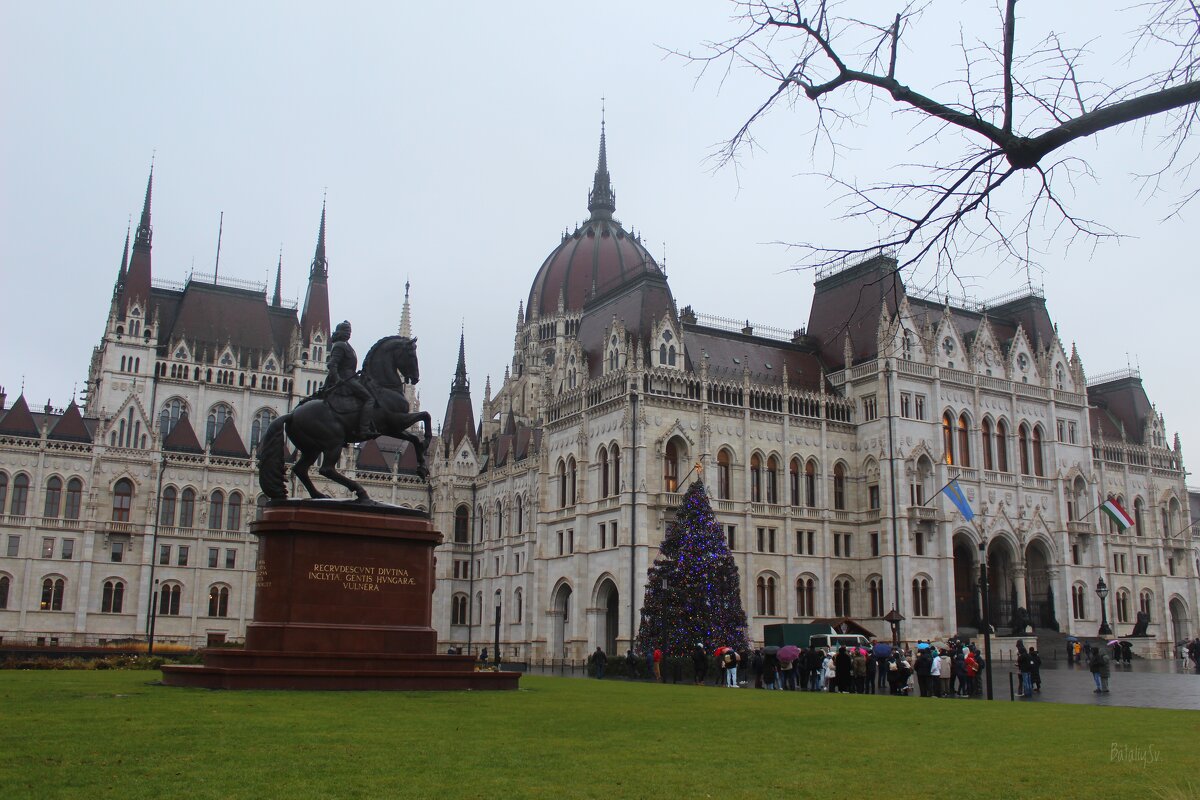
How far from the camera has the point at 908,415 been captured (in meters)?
64.1

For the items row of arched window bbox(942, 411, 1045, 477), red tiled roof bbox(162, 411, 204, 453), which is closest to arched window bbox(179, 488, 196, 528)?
red tiled roof bbox(162, 411, 204, 453)

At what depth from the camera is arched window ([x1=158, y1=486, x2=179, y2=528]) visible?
248 feet

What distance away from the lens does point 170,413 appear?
88250 millimetres

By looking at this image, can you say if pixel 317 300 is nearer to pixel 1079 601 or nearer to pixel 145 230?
pixel 145 230

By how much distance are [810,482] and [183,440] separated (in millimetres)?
44501

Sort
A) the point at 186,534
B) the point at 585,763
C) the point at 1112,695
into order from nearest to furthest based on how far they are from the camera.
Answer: the point at 585,763, the point at 1112,695, the point at 186,534

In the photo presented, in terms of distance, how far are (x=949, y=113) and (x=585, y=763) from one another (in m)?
8.25

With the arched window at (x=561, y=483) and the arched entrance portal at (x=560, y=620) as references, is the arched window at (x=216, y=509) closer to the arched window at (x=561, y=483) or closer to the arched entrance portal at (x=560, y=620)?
the arched window at (x=561, y=483)

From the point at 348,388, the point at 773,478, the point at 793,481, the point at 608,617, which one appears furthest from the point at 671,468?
the point at 348,388

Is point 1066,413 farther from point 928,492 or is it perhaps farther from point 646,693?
point 646,693

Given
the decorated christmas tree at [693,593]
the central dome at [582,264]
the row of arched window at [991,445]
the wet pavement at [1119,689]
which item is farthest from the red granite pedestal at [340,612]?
the central dome at [582,264]

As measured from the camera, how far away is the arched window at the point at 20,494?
71.4m

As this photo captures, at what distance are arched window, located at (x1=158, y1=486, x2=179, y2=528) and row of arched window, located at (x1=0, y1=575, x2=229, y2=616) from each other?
13.8ft

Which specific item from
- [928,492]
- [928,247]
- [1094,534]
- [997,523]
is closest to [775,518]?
[928,492]
